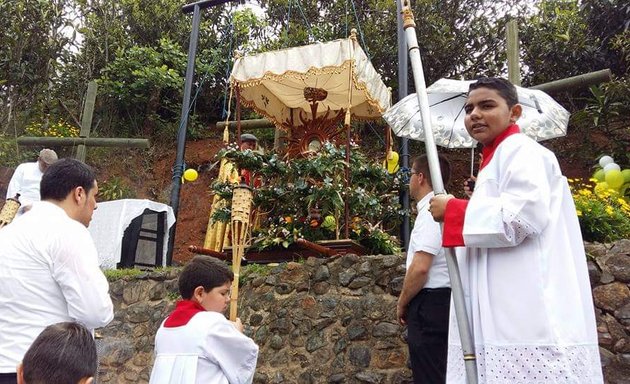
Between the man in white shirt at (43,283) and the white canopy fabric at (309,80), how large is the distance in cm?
476

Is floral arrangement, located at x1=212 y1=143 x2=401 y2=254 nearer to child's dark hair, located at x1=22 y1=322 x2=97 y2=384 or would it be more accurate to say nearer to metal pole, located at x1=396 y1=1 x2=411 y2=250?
metal pole, located at x1=396 y1=1 x2=411 y2=250

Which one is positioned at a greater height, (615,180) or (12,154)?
(12,154)

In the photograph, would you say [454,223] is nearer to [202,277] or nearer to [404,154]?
[202,277]

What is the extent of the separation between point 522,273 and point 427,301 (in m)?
1.21

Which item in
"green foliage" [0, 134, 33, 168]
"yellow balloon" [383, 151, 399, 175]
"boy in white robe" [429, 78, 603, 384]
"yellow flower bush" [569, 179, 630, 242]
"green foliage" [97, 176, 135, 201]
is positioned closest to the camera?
"boy in white robe" [429, 78, 603, 384]

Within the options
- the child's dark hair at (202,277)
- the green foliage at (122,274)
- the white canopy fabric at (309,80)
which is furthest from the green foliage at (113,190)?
the child's dark hair at (202,277)

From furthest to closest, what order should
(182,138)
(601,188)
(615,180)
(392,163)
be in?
(182,138) < (392,163) < (615,180) < (601,188)

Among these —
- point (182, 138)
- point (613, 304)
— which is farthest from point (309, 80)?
point (613, 304)

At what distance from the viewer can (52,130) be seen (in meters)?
14.1

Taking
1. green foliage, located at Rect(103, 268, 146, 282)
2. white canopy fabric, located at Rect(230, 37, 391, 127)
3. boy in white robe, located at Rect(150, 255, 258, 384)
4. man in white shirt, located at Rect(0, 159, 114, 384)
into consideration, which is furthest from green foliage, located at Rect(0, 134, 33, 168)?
man in white shirt, located at Rect(0, 159, 114, 384)

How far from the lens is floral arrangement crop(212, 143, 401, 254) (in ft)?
21.2

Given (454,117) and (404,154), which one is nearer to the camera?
(454,117)

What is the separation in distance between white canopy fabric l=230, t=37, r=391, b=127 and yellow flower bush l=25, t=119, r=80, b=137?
6786 millimetres

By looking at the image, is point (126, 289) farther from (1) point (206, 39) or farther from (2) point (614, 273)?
(1) point (206, 39)
